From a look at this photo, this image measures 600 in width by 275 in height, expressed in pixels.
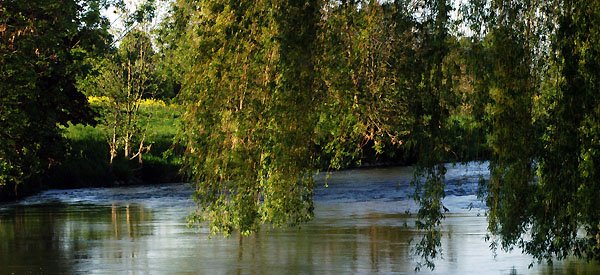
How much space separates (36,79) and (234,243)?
8666mm

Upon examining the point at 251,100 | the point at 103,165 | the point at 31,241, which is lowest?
the point at 31,241

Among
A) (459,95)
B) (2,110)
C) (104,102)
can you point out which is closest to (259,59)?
(459,95)

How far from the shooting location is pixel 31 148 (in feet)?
82.0

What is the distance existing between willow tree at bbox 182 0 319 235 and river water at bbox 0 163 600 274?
172 centimetres

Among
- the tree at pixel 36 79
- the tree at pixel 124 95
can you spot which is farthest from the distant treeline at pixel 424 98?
the tree at pixel 124 95

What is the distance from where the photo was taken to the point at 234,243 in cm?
2000

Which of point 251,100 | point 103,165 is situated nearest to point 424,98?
point 251,100

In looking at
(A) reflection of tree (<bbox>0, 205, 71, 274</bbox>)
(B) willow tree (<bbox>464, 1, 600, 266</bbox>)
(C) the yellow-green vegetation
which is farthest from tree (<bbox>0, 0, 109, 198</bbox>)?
(B) willow tree (<bbox>464, 1, 600, 266</bbox>)

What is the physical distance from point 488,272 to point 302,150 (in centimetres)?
539

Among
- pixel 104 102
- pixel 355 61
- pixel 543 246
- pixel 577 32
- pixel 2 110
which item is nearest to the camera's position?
pixel 577 32

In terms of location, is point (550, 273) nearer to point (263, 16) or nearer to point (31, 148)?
point (263, 16)

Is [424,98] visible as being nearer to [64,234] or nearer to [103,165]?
[64,234]

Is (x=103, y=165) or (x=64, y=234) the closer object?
(x=64, y=234)

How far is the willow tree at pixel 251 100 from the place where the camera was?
10.4m
